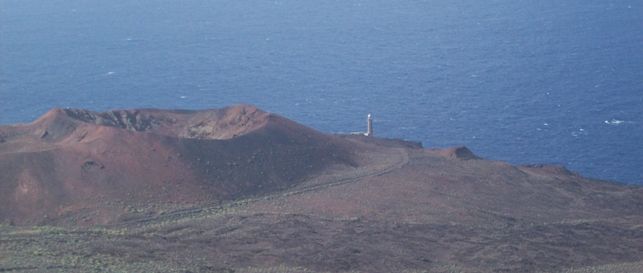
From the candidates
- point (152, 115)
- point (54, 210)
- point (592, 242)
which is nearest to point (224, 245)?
point (54, 210)

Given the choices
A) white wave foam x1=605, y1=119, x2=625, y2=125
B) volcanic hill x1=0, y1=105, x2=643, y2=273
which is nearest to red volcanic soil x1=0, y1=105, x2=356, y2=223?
volcanic hill x1=0, y1=105, x2=643, y2=273

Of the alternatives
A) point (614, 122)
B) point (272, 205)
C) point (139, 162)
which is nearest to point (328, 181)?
point (272, 205)

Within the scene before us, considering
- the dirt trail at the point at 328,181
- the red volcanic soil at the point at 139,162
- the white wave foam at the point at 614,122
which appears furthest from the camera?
the white wave foam at the point at 614,122

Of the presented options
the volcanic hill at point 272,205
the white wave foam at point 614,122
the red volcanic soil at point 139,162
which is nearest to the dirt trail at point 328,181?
the volcanic hill at point 272,205

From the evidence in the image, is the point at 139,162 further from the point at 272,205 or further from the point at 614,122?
the point at 614,122

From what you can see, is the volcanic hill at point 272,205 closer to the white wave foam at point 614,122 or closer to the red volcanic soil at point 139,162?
the red volcanic soil at point 139,162

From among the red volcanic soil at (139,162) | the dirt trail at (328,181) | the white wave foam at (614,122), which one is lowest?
the white wave foam at (614,122)

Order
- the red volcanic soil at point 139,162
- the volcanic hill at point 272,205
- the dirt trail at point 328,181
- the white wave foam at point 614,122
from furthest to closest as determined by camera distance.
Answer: the white wave foam at point 614,122 < the red volcanic soil at point 139,162 < the dirt trail at point 328,181 < the volcanic hill at point 272,205

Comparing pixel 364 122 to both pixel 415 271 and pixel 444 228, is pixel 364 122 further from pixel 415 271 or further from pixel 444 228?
pixel 415 271
